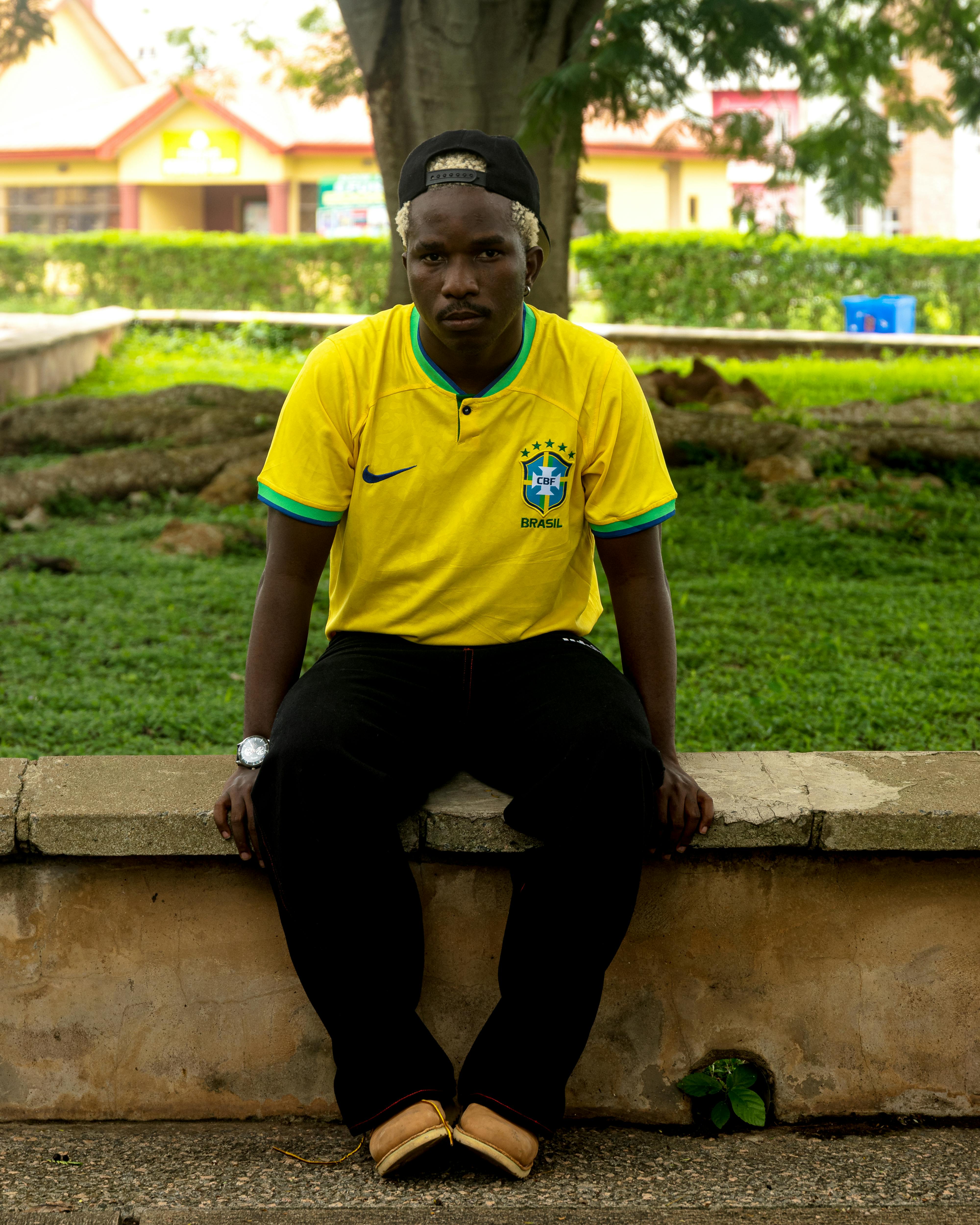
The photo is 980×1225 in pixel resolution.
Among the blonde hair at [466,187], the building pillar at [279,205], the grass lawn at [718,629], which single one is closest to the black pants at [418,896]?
the blonde hair at [466,187]

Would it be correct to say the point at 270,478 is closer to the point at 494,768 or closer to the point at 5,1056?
the point at 494,768

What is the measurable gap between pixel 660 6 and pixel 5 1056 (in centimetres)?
459

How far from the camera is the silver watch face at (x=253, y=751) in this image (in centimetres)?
234

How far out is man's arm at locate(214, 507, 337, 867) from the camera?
8.01ft

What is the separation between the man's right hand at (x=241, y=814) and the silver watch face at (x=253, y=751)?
0.01 m

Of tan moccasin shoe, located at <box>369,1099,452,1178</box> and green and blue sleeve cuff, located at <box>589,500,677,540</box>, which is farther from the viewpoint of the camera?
green and blue sleeve cuff, located at <box>589,500,677,540</box>

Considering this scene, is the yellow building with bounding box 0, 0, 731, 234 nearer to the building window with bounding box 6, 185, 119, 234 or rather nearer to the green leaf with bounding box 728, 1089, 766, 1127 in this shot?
the building window with bounding box 6, 185, 119, 234

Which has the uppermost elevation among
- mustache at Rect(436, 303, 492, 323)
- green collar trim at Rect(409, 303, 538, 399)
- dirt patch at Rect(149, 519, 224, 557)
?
mustache at Rect(436, 303, 492, 323)

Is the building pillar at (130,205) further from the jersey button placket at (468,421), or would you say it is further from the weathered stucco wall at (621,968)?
the weathered stucco wall at (621,968)

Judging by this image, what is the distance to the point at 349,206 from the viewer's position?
2592 cm

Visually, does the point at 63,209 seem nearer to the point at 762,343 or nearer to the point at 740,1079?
the point at 762,343

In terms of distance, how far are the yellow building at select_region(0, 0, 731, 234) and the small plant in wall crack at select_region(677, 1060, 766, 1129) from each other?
23.2 meters

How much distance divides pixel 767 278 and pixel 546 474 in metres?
17.6

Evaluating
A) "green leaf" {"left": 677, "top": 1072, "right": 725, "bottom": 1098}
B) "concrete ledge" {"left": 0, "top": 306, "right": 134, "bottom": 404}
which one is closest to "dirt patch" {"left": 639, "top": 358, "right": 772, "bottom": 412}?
"concrete ledge" {"left": 0, "top": 306, "right": 134, "bottom": 404}
